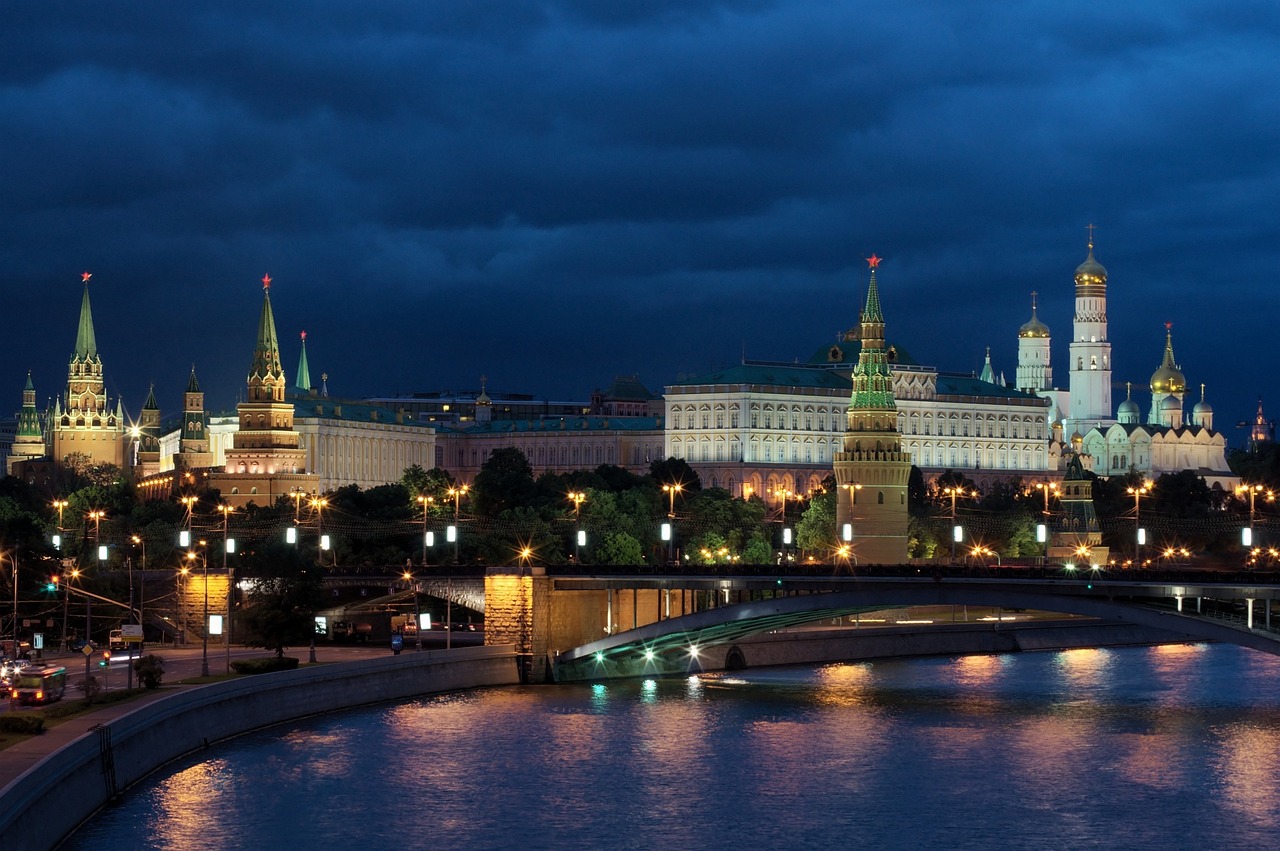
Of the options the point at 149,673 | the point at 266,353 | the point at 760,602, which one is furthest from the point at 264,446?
the point at 149,673

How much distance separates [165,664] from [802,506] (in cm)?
10077

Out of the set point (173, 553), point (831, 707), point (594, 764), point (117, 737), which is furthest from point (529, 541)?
point (117, 737)

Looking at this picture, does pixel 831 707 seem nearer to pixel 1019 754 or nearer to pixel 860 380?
pixel 1019 754

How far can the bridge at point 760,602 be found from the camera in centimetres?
7838

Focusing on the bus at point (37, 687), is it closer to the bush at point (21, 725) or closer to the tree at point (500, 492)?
the bush at point (21, 725)

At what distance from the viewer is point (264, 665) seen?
75.2m

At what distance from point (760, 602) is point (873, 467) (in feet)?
184

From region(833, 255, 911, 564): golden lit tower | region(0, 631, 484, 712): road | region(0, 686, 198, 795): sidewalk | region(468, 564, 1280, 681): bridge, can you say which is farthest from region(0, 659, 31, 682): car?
region(833, 255, 911, 564): golden lit tower

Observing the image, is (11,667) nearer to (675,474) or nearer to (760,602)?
(760,602)

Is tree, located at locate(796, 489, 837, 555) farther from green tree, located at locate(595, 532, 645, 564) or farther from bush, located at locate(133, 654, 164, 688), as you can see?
bush, located at locate(133, 654, 164, 688)

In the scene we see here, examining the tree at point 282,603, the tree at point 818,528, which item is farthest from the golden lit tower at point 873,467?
the tree at point 282,603

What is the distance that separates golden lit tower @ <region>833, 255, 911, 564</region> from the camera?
453 feet

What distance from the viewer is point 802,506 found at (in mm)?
177750

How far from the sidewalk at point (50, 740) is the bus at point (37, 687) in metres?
1.94
